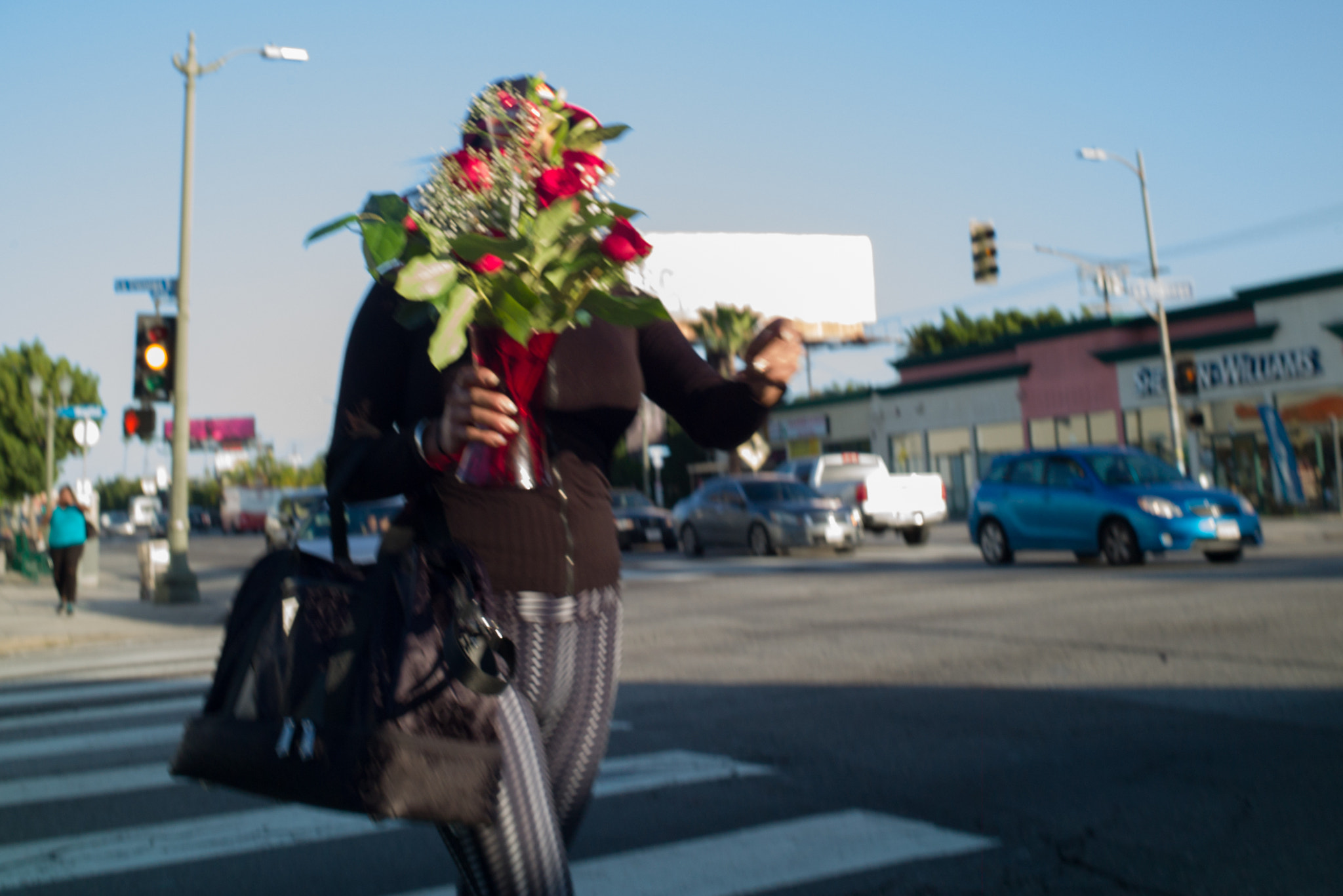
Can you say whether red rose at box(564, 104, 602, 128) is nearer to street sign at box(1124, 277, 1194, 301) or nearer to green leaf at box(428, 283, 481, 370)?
green leaf at box(428, 283, 481, 370)

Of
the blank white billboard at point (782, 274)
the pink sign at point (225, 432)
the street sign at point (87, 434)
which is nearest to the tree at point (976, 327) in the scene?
the blank white billboard at point (782, 274)

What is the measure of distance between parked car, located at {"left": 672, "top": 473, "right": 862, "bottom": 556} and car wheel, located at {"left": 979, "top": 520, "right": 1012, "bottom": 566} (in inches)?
153

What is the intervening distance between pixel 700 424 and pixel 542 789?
0.83 metres

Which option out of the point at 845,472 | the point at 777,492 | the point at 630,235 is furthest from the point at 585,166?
the point at 845,472

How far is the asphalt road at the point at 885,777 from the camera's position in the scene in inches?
156

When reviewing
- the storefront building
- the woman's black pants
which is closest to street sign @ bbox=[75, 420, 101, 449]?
the woman's black pants

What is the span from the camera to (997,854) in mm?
4059

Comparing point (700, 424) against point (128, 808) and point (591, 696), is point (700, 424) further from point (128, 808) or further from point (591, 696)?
point (128, 808)

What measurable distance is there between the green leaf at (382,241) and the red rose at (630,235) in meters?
0.35

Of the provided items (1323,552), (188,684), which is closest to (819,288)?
(1323,552)

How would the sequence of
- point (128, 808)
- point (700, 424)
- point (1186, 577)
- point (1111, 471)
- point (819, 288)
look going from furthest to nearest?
point (819, 288) < point (1111, 471) < point (1186, 577) < point (128, 808) < point (700, 424)

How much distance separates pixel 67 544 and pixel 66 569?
1.41 feet

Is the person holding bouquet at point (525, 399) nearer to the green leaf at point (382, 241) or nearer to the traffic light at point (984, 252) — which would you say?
the green leaf at point (382, 241)

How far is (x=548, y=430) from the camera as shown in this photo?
2230 mm
